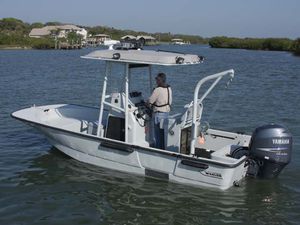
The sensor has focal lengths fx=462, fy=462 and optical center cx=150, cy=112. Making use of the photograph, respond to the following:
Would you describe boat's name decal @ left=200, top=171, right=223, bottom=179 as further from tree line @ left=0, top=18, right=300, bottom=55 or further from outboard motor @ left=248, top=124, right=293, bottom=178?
tree line @ left=0, top=18, right=300, bottom=55

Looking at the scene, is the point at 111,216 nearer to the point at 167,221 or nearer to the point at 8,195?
the point at 167,221

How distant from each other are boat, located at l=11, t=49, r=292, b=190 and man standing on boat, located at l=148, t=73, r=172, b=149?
0.52ft

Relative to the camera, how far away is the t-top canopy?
8883mm

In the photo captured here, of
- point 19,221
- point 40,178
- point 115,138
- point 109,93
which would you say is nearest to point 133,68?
point 109,93

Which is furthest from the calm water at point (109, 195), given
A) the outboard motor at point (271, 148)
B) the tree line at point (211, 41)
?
the tree line at point (211, 41)

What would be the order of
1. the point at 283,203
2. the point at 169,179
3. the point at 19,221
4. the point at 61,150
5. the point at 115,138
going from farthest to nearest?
the point at 61,150, the point at 115,138, the point at 169,179, the point at 283,203, the point at 19,221

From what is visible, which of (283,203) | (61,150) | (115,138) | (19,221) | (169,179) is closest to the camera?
(19,221)

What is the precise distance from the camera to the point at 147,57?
9.16 metres

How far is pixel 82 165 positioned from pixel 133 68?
2.49 m

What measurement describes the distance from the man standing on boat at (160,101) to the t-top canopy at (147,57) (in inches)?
18.9

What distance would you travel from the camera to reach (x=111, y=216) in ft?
26.6

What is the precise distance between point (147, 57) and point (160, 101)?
948 millimetres

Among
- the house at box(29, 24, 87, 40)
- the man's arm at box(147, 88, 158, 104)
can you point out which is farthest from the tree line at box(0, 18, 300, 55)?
the man's arm at box(147, 88, 158, 104)

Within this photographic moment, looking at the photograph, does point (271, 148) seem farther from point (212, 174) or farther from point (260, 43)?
point (260, 43)
